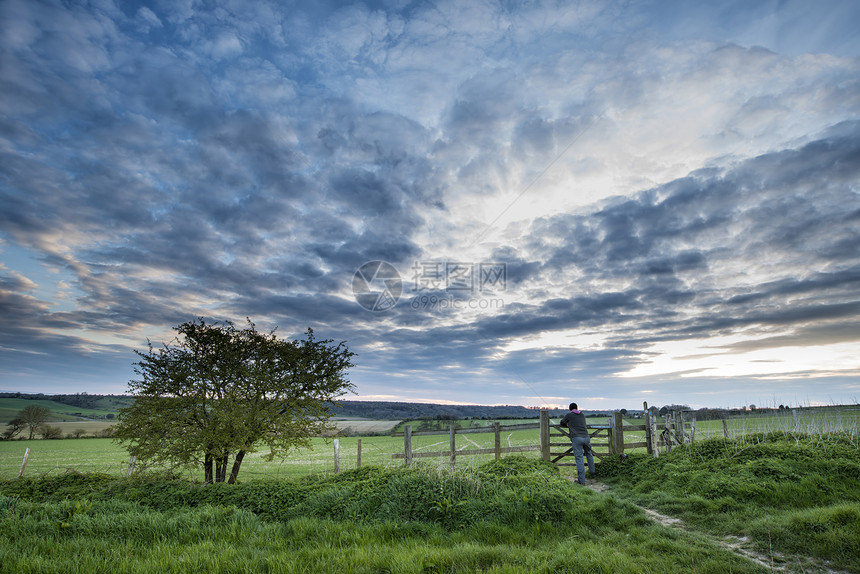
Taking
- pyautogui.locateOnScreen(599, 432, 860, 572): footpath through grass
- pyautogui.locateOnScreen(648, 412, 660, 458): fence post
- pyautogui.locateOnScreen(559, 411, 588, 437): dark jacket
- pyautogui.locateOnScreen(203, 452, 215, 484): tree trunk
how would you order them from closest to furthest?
1. pyautogui.locateOnScreen(599, 432, 860, 572): footpath through grass
2. pyautogui.locateOnScreen(559, 411, 588, 437): dark jacket
3. pyautogui.locateOnScreen(203, 452, 215, 484): tree trunk
4. pyautogui.locateOnScreen(648, 412, 660, 458): fence post

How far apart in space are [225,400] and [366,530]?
9110 mm

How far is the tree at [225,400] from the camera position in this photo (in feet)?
44.9

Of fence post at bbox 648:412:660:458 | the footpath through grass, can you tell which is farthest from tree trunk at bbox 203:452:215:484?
fence post at bbox 648:412:660:458

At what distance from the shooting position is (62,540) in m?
6.70

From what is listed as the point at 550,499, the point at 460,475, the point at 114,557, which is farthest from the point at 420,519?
the point at 114,557

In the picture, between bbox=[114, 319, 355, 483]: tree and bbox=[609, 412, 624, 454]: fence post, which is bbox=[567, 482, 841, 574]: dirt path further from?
bbox=[114, 319, 355, 483]: tree

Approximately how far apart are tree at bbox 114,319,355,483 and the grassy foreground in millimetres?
2613

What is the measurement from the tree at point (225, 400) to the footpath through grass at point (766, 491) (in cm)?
1073

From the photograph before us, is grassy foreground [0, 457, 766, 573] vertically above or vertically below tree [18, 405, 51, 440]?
above

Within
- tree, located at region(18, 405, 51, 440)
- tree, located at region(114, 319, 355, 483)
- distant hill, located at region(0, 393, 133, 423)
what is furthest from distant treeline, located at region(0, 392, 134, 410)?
tree, located at region(114, 319, 355, 483)

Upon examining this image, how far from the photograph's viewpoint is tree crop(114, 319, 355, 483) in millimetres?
13680

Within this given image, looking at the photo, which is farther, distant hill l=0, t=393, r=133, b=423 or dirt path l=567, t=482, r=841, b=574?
distant hill l=0, t=393, r=133, b=423

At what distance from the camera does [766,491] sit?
9.09 m

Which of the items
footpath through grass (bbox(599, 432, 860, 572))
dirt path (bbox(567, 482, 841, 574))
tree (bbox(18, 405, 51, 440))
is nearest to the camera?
dirt path (bbox(567, 482, 841, 574))
